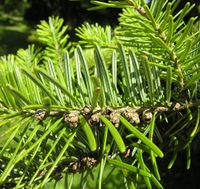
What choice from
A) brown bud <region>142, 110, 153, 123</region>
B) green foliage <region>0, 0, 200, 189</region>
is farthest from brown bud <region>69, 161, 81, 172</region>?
brown bud <region>142, 110, 153, 123</region>

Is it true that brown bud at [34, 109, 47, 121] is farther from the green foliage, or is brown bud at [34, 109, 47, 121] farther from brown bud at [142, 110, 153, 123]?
brown bud at [142, 110, 153, 123]

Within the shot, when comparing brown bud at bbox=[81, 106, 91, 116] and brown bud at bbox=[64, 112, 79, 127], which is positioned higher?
brown bud at bbox=[81, 106, 91, 116]

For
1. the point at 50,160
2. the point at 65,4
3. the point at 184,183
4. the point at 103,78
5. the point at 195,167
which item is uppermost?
the point at 65,4

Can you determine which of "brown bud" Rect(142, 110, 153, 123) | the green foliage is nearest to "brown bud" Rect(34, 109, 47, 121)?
the green foliage

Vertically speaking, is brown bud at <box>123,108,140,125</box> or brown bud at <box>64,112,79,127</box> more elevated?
brown bud at <box>64,112,79,127</box>

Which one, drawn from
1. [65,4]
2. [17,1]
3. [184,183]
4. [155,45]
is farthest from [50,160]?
[17,1]

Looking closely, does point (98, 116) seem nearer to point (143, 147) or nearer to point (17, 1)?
point (143, 147)

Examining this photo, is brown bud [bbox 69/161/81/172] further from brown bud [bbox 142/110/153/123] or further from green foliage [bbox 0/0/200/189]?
brown bud [bbox 142/110/153/123]

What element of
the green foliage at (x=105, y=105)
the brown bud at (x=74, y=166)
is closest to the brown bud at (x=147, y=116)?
the green foliage at (x=105, y=105)

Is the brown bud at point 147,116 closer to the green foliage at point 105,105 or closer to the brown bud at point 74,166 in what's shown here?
the green foliage at point 105,105

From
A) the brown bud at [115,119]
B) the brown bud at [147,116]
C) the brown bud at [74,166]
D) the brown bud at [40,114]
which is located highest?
the brown bud at [40,114]

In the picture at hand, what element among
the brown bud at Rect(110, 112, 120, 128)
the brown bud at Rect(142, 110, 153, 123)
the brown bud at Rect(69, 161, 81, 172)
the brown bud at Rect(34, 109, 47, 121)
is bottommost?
the brown bud at Rect(69, 161, 81, 172)
